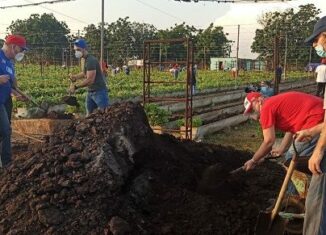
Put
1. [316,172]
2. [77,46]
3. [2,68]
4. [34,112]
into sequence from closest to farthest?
[316,172]
[2,68]
[77,46]
[34,112]

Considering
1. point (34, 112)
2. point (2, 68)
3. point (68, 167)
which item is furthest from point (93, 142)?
point (34, 112)

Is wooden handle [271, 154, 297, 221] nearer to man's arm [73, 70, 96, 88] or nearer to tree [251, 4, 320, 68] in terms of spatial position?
man's arm [73, 70, 96, 88]

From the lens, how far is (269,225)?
12.8 ft

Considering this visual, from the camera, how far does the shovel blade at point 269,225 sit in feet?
12.8

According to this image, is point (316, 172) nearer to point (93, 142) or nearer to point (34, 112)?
point (93, 142)

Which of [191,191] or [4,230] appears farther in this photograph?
[191,191]

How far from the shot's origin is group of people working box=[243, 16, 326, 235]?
3.57 metres

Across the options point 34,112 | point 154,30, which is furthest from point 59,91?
point 154,30

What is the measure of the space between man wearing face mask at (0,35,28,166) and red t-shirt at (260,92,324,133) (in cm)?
392

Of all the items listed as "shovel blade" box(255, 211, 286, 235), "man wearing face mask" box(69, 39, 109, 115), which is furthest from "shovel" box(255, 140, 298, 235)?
"man wearing face mask" box(69, 39, 109, 115)

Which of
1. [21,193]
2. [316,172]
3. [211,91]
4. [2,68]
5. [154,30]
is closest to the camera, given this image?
[316,172]

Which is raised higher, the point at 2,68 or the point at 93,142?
Answer: the point at 2,68

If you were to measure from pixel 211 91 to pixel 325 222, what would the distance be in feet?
67.5

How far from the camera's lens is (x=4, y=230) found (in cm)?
436
